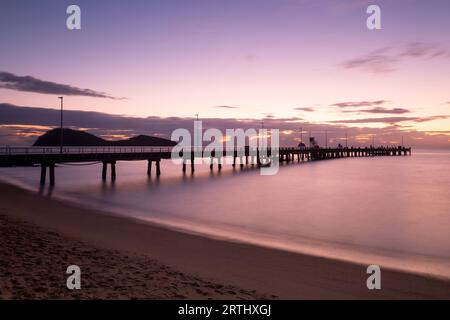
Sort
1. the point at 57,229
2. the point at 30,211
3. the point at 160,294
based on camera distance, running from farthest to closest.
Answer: the point at 30,211
the point at 57,229
the point at 160,294

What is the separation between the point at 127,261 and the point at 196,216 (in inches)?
431

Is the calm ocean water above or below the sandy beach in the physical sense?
below

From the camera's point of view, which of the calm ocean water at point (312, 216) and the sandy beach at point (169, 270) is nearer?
the sandy beach at point (169, 270)

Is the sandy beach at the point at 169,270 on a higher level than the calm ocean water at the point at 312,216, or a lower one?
higher

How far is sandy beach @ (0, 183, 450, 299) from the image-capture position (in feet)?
21.0

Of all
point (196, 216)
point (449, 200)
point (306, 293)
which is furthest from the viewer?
point (449, 200)

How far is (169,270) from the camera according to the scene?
26.1 ft

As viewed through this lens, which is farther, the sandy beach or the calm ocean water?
the calm ocean water

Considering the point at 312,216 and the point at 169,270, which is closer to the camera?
the point at 169,270

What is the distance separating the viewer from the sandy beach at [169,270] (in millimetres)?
6410
